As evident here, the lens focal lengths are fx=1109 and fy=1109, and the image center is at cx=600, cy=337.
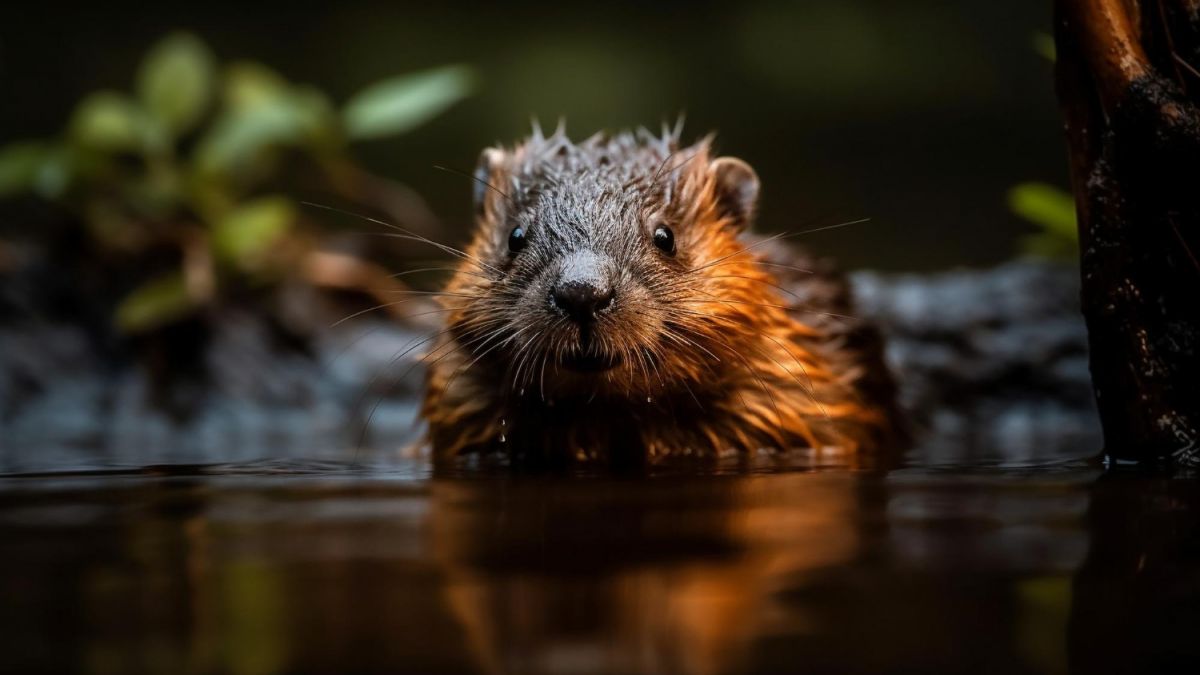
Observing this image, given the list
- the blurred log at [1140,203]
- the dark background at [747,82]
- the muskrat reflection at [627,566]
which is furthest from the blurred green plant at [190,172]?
the muskrat reflection at [627,566]

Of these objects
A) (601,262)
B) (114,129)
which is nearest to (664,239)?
(601,262)

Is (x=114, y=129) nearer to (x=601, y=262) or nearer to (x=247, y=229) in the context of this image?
(x=247, y=229)

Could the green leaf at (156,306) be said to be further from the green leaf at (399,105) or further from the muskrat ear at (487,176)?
the muskrat ear at (487,176)

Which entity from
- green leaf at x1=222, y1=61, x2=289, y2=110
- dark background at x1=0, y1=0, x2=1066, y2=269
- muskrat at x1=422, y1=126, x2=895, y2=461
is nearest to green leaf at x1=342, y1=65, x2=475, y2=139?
green leaf at x1=222, y1=61, x2=289, y2=110

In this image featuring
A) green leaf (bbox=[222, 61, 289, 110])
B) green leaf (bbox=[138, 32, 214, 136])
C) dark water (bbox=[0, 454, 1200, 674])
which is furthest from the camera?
green leaf (bbox=[222, 61, 289, 110])

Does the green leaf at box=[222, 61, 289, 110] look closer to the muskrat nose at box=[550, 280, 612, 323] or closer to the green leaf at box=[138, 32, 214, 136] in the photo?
the green leaf at box=[138, 32, 214, 136]

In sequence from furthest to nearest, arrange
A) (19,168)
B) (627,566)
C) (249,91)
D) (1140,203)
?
(249,91) < (19,168) < (1140,203) < (627,566)
